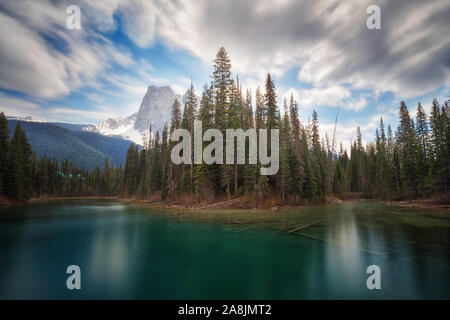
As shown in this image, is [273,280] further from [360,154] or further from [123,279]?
[360,154]

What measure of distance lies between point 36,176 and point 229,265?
97.2m

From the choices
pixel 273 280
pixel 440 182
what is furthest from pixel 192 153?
pixel 440 182

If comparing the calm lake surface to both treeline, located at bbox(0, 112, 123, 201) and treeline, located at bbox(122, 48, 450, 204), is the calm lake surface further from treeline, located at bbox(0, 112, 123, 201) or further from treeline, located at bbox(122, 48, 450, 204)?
treeline, located at bbox(0, 112, 123, 201)

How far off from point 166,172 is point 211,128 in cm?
1830

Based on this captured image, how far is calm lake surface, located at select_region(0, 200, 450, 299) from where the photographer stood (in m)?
5.95

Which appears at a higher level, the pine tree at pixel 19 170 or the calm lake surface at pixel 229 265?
the pine tree at pixel 19 170

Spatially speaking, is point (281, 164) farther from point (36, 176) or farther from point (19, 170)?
point (36, 176)

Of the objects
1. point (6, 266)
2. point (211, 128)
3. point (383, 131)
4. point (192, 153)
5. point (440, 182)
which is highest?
point (383, 131)

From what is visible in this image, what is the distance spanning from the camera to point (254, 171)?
30.0 meters

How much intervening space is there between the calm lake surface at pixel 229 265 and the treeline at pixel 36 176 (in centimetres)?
3801

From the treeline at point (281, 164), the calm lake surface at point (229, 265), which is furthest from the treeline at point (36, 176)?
the calm lake surface at point (229, 265)

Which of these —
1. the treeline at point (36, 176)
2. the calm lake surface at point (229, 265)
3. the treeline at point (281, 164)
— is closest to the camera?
the calm lake surface at point (229, 265)

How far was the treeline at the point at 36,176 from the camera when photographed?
38.2 metres

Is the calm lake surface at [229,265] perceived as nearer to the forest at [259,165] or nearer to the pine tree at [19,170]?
the forest at [259,165]
